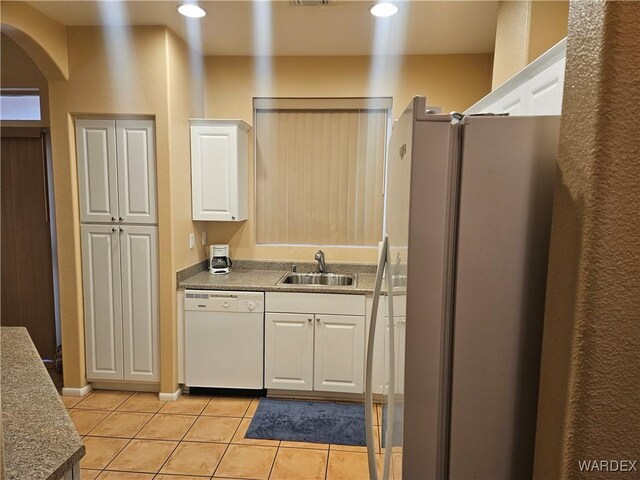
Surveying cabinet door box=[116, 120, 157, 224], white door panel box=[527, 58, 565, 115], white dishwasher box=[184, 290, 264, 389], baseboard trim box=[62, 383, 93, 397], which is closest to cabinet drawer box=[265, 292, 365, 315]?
white dishwasher box=[184, 290, 264, 389]

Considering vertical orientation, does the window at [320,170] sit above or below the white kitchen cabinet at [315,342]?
above

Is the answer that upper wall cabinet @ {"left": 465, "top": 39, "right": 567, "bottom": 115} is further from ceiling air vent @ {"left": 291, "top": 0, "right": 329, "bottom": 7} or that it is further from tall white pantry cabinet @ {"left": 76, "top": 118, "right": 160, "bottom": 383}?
tall white pantry cabinet @ {"left": 76, "top": 118, "right": 160, "bottom": 383}

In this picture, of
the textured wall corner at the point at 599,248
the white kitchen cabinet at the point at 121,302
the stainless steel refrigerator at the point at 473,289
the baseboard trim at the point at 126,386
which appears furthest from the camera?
the baseboard trim at the point at 126,386

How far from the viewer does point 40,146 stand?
3496mm

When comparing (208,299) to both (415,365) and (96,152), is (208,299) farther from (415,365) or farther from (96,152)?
(415,365)

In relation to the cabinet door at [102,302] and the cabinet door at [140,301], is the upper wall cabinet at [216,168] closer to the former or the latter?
the cabinet door at [140,301]

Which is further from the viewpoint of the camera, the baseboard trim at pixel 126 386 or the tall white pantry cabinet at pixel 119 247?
the baseboard trim at pixel 126 386

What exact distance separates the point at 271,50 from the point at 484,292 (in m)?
3.04

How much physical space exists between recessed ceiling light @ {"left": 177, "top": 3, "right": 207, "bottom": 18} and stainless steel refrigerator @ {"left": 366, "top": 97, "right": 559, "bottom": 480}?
2239mm

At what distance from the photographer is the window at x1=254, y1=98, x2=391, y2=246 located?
11.4 feet

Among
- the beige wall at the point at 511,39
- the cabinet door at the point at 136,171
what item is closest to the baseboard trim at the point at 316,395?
the cabinet door at the point at 136,171

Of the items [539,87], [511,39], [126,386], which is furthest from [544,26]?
[126,386]

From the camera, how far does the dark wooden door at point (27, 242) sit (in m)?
3.51

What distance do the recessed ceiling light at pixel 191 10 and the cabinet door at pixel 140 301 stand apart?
4.71ft
